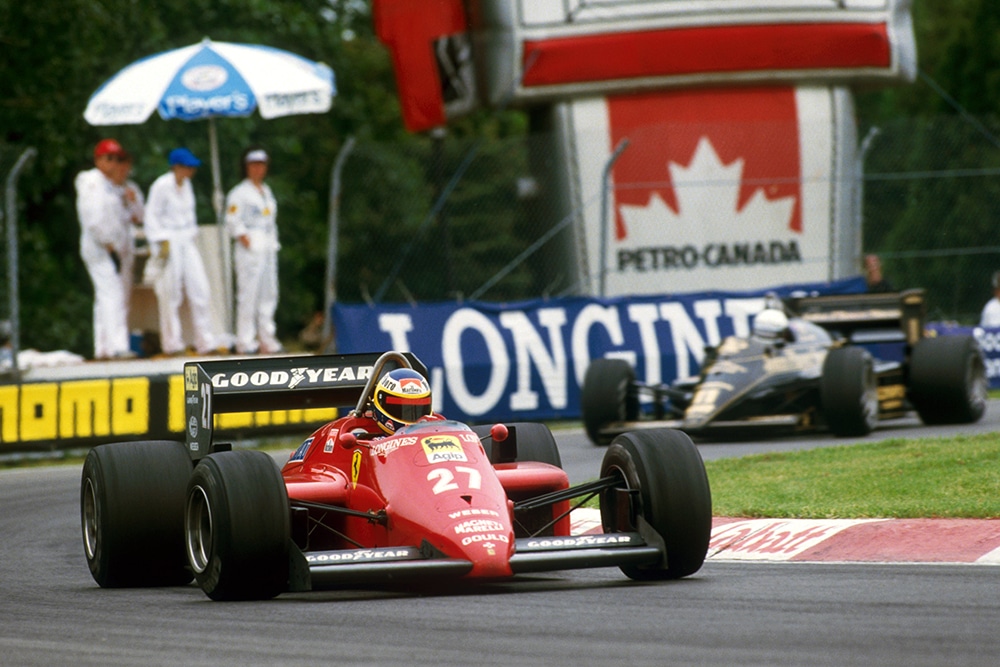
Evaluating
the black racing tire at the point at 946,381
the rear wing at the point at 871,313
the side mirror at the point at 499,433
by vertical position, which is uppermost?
the side mirror at the point at 499,433

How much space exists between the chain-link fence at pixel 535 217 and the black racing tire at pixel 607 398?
11.1ft

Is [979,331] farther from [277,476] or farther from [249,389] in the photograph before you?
[277,476]

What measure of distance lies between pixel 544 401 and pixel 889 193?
5797 millimetres

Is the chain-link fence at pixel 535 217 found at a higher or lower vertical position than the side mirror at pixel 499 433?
higher

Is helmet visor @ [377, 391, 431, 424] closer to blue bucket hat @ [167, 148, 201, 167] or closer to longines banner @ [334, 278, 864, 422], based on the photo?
blue bucket hat @ [167, 148, 201, 167]

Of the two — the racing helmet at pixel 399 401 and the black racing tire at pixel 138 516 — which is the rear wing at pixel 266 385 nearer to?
the black racing tire at pixel 138 516

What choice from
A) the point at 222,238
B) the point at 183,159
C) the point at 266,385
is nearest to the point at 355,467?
the point at 266,385

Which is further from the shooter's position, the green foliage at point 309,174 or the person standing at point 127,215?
the green foliage at point 309,174

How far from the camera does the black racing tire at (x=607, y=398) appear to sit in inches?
634

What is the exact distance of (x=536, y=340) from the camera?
62.3 ft

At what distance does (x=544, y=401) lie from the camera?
18938mm

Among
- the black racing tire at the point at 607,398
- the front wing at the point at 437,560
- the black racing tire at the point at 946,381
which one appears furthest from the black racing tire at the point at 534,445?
the black racing tire at the point at 946,381

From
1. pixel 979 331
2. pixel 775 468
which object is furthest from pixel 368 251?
pixel 775 468

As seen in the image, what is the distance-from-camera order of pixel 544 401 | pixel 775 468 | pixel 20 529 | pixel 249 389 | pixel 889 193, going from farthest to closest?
pixel 889 193 → pixel 544 401 → pixel 775 468 → pixel 20 529 → pixel 249 389
